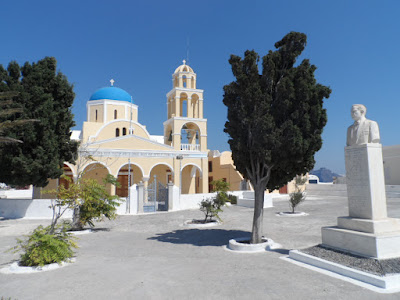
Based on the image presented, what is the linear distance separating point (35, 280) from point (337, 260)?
581 cm

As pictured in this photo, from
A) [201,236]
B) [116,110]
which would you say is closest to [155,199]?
[201,236]

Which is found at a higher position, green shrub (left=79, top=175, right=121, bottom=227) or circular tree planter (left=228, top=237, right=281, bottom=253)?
green shrub (left=79, top=175, right=121, bottom=227)

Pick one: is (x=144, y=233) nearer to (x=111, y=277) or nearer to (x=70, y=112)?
(x=111, y=277)

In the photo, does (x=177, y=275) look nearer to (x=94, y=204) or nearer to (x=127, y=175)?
(x=94, y=204)

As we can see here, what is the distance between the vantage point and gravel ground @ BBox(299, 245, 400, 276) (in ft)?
16.3

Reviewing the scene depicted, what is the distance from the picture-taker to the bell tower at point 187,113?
2389 centimetres

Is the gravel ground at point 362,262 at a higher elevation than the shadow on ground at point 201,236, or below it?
higher

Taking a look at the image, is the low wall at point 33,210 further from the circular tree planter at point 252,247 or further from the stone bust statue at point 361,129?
the stone bust statue at point 361,129

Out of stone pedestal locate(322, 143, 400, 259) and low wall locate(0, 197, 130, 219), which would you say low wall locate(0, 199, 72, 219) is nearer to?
low wall locate(0, 197, 130, 219)

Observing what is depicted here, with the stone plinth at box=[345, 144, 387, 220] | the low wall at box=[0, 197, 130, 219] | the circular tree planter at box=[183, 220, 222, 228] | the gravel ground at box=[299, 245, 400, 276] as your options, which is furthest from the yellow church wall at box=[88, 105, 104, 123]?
the gravel ground at box=[299, 245, 400, 276]

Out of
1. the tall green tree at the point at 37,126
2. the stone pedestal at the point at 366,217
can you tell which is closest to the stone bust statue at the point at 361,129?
the stone pedestal at the point at 366,217

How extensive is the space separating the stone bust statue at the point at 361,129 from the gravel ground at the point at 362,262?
8.02 ft

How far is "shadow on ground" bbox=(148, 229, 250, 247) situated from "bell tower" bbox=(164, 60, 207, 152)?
522 inches

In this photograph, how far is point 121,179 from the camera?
79.0 feet
